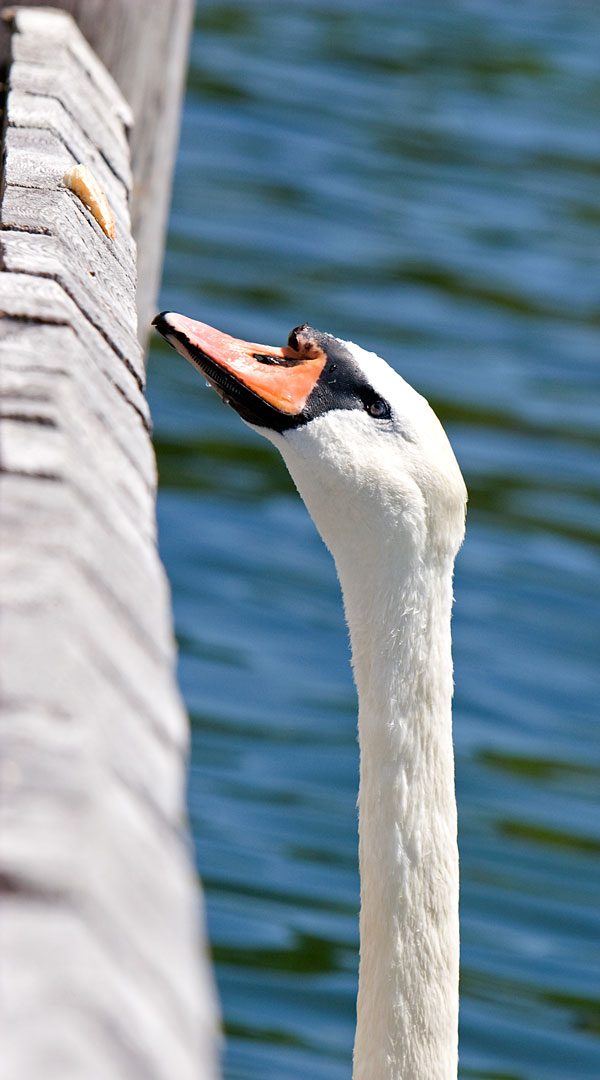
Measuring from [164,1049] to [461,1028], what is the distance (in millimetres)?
4294

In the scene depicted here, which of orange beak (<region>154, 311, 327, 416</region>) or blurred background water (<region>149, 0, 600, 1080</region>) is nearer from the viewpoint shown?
orange beak (<region>154, 311, 327, 416</region>)

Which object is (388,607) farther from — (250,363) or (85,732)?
(85,732)

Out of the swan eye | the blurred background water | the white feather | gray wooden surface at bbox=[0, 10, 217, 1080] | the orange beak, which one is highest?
gray wooden surface at bbox=[0, 10, 217, 1080]

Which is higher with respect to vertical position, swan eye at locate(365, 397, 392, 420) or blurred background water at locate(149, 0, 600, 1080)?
swan eye at locate(365, 397, 392, 420)

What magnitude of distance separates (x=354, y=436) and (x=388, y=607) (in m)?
0.29

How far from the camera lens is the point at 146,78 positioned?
13.5 feet

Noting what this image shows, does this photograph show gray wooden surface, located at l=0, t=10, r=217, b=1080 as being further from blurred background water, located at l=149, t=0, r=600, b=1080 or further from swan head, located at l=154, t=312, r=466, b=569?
blurred background water, located at l=149, t=0, r=600, b=1080

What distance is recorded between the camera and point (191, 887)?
1.10 m

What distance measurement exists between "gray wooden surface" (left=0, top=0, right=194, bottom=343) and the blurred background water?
2046 millimetres

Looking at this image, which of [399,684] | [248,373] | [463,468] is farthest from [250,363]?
[463,468]

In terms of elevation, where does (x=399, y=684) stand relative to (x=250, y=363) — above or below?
below

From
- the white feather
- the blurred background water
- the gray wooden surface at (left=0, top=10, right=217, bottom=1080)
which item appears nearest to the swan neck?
the white feather

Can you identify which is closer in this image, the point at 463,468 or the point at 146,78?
the point at 146,78

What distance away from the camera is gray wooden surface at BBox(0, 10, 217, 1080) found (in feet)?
3.10
